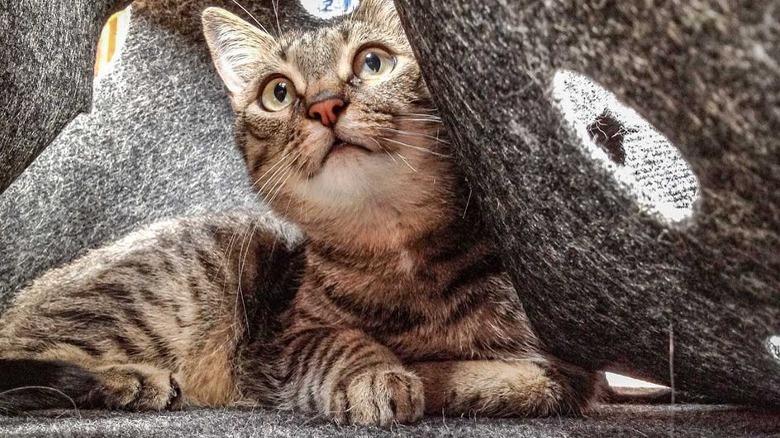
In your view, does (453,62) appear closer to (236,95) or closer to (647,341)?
(647,341)

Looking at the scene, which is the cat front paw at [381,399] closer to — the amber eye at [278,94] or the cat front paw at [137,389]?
the cat front paw at [137,389]

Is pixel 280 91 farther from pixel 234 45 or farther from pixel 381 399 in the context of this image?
pixel 381 399

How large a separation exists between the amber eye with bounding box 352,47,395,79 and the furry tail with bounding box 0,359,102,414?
56 centimetres

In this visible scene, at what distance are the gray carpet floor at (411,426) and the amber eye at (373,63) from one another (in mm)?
484

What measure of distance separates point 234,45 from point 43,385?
679 millimetres

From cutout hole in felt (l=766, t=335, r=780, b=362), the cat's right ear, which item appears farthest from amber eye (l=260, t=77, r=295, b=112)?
cutout hole in felt (l=766, t=335, r=780, b=362)

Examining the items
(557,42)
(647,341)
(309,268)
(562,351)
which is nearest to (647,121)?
(557,42)

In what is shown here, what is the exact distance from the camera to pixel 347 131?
88cm

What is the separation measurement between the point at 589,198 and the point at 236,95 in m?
0.80

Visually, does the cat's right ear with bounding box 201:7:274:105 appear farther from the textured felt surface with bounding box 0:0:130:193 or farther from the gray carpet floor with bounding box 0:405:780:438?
the gray carpet floor with bounding box 0:405:780:438

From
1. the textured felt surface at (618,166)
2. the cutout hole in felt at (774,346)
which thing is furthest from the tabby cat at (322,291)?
the cutout hole in felt at (774,346)

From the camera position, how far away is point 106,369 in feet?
3.22

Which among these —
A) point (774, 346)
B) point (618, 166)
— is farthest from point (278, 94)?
point (774, 346)

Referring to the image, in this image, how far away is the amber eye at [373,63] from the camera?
1.00m
